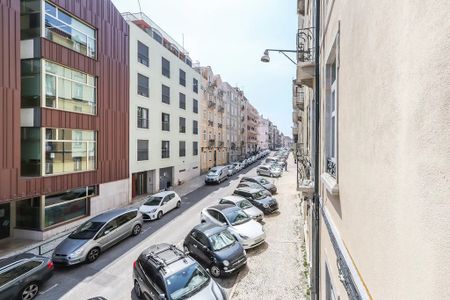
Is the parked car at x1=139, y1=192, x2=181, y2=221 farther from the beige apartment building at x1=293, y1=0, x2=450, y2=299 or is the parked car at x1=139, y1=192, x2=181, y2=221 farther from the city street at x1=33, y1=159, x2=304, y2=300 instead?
the beige apartment building at x1=293, y1=0, x2=450, y2=299

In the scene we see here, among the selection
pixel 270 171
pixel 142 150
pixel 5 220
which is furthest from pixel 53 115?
pixel 270 171

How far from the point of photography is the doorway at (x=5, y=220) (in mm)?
13117

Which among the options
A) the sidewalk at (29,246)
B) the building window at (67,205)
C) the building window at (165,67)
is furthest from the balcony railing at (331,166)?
the building window at (165,67)

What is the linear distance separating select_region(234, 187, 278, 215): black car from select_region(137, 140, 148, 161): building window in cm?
869

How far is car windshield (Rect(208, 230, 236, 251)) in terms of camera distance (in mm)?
9834

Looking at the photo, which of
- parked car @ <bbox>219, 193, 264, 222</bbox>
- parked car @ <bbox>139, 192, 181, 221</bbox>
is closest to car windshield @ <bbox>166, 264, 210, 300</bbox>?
parked car @ <bbox>219, 193, 264, 222</bbox>

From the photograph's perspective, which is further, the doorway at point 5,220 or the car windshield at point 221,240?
the doorway at point 5,220

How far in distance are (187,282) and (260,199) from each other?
10764 millimetres

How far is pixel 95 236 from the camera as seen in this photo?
11219 millimetres

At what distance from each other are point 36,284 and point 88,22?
14316 millimetres

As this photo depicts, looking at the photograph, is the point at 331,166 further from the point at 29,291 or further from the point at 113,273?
the point at 29,291

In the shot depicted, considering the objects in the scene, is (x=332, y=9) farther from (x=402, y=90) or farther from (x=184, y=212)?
(x=184, y=212)

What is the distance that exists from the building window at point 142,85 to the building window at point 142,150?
13.6ft

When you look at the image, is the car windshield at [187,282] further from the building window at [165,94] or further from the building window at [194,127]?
the building window at [194,127]
